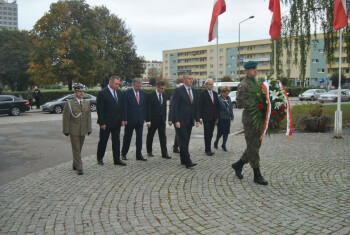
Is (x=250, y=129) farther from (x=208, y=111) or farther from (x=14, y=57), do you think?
(x=14, y=57)

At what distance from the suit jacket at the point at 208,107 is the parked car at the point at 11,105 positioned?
18518mm

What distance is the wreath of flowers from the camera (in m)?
5.45

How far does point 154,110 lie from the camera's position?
8227mm

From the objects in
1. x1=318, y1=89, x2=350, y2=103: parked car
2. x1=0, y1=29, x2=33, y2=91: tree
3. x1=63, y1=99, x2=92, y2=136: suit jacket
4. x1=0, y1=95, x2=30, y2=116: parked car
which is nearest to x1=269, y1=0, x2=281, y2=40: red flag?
x1=63, y1=99, x2=92, y2=136: suit jacket

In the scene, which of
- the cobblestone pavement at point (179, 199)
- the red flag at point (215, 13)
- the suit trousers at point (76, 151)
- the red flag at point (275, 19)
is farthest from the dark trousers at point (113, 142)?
the red flag at point (275, 19)

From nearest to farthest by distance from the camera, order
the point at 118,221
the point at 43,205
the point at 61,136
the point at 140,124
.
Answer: the point at 118,221
the point at 43,205
the point at 140,124
the point at 61,136

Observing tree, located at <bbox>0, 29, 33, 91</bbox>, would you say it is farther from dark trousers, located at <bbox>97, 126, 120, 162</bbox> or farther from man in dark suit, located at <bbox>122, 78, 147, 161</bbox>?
dark trousers, located at <bbox>97, 126, 120, 162</bbox>

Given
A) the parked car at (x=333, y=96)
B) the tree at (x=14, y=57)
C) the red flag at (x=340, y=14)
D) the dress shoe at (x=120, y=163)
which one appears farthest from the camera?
the tree at (x=14, y=57)

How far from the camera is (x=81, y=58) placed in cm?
3531

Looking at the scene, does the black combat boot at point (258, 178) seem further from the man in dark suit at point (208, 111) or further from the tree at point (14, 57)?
the tree at point (14, 57)

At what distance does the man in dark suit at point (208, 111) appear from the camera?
845cm

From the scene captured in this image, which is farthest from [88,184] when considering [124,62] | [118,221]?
[124,62]

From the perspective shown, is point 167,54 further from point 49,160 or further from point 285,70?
point 49,160

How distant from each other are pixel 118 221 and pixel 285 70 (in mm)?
14341
